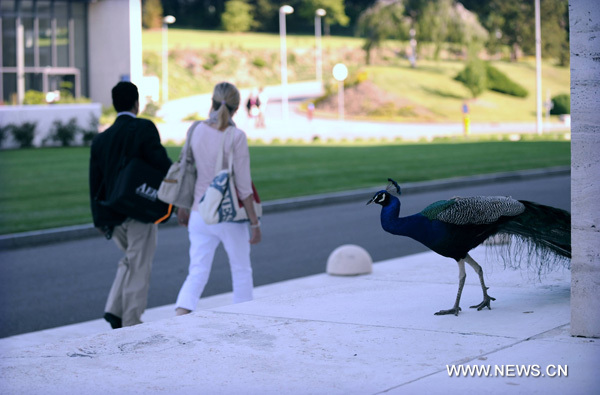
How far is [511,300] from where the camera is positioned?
6664 mm

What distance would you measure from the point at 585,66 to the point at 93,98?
49051 mm

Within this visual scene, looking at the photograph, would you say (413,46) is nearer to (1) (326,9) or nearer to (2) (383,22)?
(2) (383,22)

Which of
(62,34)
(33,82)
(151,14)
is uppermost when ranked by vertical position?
(151,14)

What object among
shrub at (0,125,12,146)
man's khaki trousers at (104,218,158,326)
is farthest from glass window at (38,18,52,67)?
man's khaki trousers at (104,218,158,326)

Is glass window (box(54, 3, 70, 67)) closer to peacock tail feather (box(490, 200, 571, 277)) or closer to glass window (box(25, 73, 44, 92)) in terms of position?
glass window (box(25, 73, 44, 92))

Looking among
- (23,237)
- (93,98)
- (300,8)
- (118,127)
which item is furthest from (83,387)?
(300,8)

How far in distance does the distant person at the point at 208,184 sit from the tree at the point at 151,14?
7899 cm

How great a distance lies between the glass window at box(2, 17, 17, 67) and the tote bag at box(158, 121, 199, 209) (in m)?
46.8

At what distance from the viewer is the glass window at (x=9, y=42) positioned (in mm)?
50438

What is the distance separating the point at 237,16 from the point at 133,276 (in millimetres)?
79210

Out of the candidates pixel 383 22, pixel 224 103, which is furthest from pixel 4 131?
pixel 383 22

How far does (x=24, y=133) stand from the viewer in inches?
1195

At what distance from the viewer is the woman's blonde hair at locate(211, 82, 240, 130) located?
21.7ft

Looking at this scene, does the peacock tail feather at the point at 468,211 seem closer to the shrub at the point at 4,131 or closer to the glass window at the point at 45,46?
the shrub at the point at 4,131
